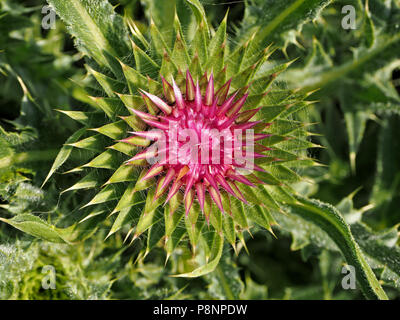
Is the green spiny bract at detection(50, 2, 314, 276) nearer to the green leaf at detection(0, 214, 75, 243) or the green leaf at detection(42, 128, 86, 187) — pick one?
the green leaf at detection(42, 128, 86, 187)

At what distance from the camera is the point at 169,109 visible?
9.17 feet

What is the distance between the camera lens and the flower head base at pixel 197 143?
2.65m

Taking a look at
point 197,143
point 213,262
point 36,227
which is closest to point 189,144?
point 197,143

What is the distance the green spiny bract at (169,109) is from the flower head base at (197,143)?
0.12 feet

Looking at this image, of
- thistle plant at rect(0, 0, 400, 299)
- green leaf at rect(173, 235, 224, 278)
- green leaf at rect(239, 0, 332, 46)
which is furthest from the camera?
green leaf at rect(239, 0, 332, 46)

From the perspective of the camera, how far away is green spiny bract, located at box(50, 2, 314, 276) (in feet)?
9.34

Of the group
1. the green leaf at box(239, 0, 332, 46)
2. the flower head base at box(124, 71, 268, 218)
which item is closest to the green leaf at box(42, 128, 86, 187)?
the flower head base at box(124, 71, 268, 218)

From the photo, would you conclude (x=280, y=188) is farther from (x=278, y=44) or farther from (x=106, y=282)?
(x=106, y=282)

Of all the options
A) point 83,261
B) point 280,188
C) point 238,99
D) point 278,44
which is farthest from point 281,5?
point 83,261

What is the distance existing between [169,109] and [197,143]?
0.34 metres

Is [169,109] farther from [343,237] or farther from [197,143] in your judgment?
[343,237]

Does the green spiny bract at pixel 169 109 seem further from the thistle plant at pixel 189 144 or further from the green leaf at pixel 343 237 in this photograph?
the green leaf at pixel 343 237

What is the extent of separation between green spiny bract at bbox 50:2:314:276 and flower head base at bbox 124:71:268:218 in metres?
0.04

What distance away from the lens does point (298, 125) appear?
10.2 feet
